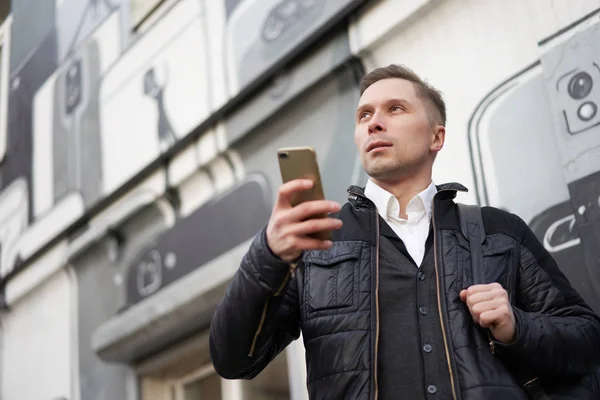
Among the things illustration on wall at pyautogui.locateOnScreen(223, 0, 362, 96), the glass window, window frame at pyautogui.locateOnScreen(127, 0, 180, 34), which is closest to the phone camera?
illustration on wall at pyautogui.locateOnScreen(223, 0, 362, 96)

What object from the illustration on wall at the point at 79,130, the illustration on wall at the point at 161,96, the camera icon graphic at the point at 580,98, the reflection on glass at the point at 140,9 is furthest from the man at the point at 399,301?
the illustration on wall at the point at 79,130

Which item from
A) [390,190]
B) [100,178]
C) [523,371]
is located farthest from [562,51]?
[100,178]

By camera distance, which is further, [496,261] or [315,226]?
[496,261]

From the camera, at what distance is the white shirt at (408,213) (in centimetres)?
177

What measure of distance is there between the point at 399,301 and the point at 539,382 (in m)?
0.31

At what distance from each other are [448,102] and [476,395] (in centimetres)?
161

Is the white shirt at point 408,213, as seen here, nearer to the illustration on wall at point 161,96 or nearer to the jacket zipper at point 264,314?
the jacket zipper at point 264,314

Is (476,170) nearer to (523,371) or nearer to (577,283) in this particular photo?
(577,283)

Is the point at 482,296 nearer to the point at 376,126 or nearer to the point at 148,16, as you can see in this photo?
the point at 376,126

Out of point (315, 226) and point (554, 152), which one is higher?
point (554, 152)

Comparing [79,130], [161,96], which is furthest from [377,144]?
[79,130]

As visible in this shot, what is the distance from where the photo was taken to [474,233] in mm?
1730

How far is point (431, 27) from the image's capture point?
10.2 ft

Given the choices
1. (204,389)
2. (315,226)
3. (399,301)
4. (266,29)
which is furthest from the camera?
(204,389)
